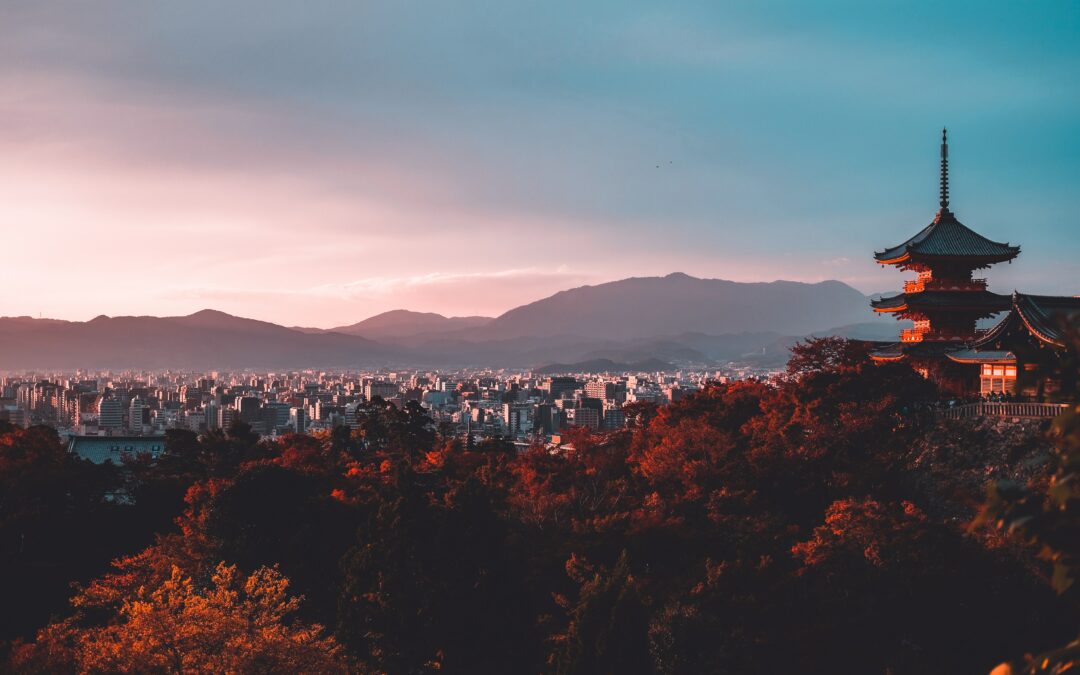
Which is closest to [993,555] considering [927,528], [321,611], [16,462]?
[927,528]

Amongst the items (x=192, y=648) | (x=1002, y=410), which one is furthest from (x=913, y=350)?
(x=192, y=648)

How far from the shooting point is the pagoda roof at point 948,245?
68.8 ft

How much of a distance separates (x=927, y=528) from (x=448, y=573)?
7.18 meters

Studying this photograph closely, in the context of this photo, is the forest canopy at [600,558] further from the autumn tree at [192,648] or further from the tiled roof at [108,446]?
the tiled roof at [108,446]

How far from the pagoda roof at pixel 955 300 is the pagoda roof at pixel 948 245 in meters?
0.83

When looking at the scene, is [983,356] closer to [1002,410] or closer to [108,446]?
[1002,410]

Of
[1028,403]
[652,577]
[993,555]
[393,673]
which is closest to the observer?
[393,673]

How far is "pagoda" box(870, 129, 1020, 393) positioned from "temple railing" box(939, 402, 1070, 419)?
3.62m

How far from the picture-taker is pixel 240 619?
1089 centimetres

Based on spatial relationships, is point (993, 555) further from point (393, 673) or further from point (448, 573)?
point (393, 673)

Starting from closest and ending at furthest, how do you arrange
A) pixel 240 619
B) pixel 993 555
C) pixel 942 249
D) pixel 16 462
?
pixel 240 619, pixel 993 555, pixel 16 462, pixel 942 249

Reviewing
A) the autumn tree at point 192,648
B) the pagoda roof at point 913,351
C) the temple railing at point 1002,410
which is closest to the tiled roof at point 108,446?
the autumn tree at point 192,648

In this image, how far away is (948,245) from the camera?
21.2m

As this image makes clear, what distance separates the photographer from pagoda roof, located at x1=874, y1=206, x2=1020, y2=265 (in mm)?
20969
